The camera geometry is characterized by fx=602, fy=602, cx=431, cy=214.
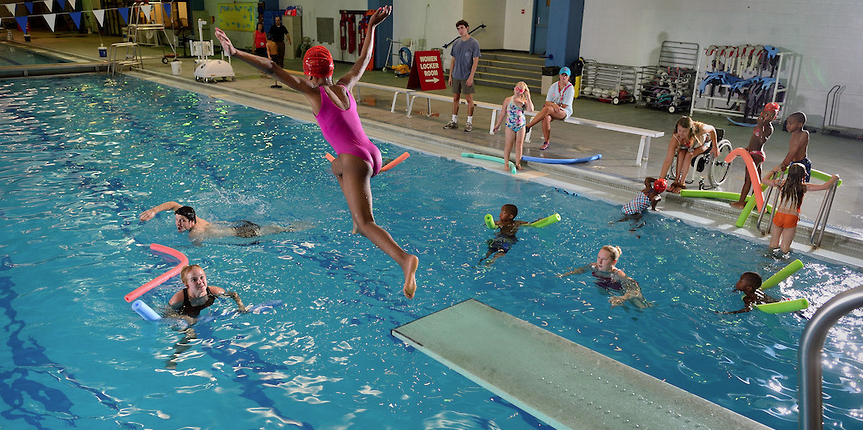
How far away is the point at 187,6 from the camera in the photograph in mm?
31031

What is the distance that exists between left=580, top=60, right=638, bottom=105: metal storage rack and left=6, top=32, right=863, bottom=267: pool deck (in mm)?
384

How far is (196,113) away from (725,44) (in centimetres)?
1312

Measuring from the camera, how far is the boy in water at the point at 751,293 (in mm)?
5701

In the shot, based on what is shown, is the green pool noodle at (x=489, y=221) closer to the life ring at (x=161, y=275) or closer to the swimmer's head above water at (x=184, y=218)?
the life ring at (x=161, y=275)

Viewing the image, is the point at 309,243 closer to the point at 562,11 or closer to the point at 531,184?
the point at 531,184

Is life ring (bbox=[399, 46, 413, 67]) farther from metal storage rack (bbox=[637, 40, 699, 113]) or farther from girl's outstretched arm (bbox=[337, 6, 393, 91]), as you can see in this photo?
girl's outstretched arm (bbox=[337, 6, 393, 91])

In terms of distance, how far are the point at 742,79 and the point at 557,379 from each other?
1256cm

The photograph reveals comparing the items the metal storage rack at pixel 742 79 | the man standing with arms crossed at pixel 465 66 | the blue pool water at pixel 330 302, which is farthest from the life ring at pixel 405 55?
the blue pool water at pixel 330 302

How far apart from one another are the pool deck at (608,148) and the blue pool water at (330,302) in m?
0.47

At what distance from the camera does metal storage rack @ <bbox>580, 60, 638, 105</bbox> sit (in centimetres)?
1623

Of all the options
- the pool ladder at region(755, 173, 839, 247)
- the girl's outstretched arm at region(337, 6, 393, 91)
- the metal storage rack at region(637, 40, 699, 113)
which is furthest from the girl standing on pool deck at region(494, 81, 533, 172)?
the metal storage rack at region(637, 40, 699, 113)

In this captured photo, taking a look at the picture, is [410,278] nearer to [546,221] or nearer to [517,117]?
[546,221]

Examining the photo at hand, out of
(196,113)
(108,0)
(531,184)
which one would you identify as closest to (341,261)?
(531,184)

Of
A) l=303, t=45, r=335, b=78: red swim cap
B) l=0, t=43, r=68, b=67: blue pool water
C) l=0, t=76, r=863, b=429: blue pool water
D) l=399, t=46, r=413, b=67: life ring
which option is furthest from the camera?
l=0, t=43, r=68, b=67: blue pool water
